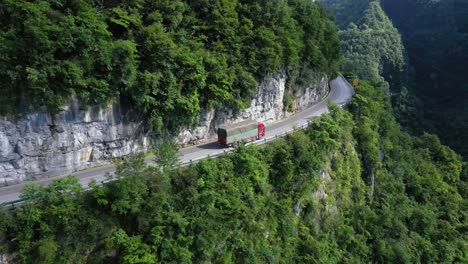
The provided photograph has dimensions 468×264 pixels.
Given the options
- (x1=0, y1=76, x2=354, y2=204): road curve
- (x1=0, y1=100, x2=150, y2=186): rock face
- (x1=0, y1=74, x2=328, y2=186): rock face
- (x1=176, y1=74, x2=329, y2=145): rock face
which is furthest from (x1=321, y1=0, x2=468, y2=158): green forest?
(x1=0, y1=100, x2=150, y2=186): rock face

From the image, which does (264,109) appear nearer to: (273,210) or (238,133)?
(238,133)

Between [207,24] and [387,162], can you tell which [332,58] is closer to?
[387,162]

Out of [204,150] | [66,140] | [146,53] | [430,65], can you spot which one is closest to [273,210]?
[204,150]

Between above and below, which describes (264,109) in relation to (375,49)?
below

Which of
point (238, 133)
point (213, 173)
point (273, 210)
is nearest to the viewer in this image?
point (213, 173)

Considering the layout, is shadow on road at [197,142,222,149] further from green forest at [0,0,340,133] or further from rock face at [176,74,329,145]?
green forest at [0,0,340,133]

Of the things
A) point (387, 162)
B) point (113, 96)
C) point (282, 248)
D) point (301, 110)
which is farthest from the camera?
point (301, 110)

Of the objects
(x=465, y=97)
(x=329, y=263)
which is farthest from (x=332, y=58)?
(x=465, y=97)
